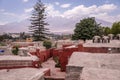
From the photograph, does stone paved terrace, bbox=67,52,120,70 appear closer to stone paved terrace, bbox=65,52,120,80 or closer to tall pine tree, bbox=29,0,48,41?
stone paved terrace, bbox=65,52,120,80

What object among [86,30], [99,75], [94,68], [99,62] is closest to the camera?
[99,75]

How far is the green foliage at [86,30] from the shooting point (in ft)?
135

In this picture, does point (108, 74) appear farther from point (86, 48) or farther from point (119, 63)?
point (86, 48)

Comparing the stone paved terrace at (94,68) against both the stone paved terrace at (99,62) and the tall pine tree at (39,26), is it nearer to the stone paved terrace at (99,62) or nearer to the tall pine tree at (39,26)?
the stone paved terrace at (99,62)

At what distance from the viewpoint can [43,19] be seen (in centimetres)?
4819

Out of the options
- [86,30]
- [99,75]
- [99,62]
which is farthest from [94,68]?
[86,30]

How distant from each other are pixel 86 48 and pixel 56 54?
13.0 meters

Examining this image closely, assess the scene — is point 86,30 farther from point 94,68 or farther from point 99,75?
point 99,75

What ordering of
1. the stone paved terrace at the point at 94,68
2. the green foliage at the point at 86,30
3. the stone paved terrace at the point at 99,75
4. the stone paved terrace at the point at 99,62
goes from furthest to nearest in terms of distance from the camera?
the green foliage at the point at 86,30
the stone paved terrace at the point at 99,62
the stone paved terrace at the point at 94,68
the stone paved terrace at the point at 99,75

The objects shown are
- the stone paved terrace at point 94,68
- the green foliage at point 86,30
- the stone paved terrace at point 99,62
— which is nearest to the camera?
the stone paved terrace at point 94,68

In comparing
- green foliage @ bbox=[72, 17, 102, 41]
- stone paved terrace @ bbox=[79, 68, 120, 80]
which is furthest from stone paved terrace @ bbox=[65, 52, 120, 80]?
green foliage @ bbox=[72, 17, 102, 41]

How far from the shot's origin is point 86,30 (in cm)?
4128

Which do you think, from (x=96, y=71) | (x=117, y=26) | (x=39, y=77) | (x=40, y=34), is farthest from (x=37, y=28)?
(x=96, y=71)

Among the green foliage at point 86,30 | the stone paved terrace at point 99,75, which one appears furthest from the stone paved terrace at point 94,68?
the green foliage at point 86,30
